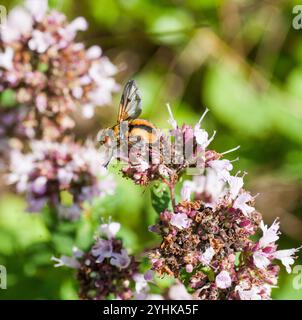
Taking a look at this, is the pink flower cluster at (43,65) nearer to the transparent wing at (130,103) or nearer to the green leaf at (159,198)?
the transparent wing at (130,103)

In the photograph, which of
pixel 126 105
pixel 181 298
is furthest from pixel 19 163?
pixel 181 298

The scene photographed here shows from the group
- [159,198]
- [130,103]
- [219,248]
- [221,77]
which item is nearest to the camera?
[219,248]

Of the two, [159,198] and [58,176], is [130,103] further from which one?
[58,176]

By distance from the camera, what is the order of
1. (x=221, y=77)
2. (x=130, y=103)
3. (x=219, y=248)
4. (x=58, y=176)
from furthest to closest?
1. (x=221, y=77)
2. (x=58, y=176)
3. (x=130, y=103)
4. (x=219, y=248)

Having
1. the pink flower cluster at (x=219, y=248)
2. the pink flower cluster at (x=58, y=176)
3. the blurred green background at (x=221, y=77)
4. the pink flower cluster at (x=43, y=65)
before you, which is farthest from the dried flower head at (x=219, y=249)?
the blurred green background at (x=221, y=77)

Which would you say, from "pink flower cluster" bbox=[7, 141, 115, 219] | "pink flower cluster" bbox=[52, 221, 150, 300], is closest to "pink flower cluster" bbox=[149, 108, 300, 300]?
"pink flower cluster" bbox=[52, 221, 150, 300]

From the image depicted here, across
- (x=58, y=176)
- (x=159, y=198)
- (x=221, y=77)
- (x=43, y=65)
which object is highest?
(x=221, y=77)

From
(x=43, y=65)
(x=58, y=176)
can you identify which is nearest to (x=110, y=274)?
(x=58, y=176)
